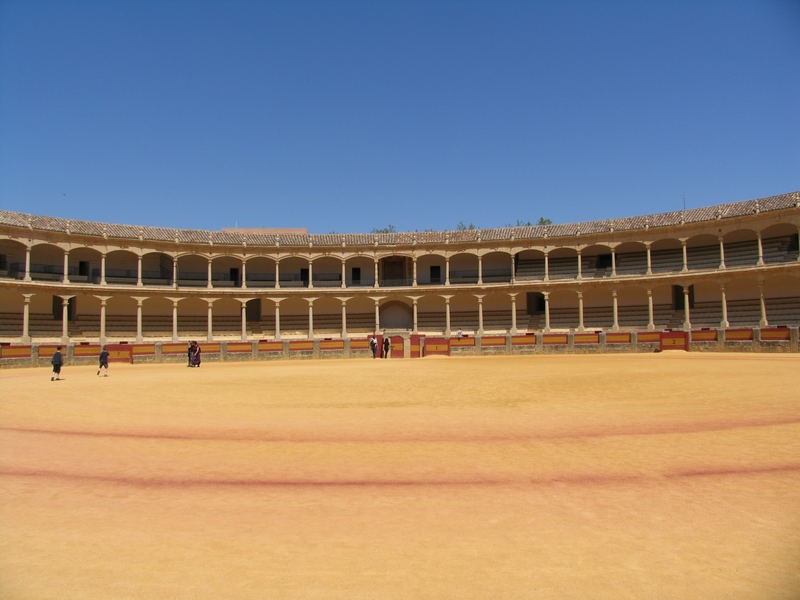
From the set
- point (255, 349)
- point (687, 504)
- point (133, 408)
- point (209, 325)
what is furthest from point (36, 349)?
point (687, 504)

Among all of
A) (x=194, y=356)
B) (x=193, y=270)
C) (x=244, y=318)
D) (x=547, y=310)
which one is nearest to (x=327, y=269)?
(x=244, y=318)

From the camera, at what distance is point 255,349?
101 ft

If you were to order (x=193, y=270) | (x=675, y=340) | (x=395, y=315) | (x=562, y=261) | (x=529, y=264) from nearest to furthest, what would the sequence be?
1. (x=675, y=340)
2. (x=562, y=261)
3. (x=193, y=270)
4. (x=529, y=264)
5. (x=395, y=315)

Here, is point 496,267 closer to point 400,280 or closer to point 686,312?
point 400,280

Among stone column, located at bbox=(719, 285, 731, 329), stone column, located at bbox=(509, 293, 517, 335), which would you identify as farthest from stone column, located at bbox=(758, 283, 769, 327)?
stone column, located at bbox=(509, 293, 517, 335)

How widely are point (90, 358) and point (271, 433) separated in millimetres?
24622

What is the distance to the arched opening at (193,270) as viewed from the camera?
1670 inches

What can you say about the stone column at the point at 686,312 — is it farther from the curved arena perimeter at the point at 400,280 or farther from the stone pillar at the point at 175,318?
the stone pillar at the point at 175,318

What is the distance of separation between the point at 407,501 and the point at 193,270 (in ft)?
137

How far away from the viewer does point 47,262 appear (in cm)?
3797

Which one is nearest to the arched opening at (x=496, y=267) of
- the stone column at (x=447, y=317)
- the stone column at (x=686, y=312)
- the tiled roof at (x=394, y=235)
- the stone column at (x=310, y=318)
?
the tiled roof at (x=394, y=235)

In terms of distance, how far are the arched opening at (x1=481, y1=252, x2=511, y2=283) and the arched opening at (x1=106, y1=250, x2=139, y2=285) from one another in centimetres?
2746

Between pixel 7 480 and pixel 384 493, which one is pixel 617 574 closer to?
pixel 384 493

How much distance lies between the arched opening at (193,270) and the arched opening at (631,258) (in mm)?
32691
